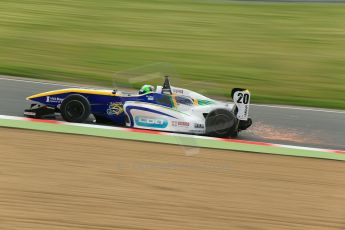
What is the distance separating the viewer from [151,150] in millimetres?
7508

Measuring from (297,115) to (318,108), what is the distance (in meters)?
1.03

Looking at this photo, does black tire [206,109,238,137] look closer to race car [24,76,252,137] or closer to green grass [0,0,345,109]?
race car [24,76,252,137]

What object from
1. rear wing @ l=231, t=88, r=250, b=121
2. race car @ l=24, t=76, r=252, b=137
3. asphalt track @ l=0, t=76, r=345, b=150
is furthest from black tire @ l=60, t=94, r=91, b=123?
rear wing @ l=231, t=88, r=250, b=121

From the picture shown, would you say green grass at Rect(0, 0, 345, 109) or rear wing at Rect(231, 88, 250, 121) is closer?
rear wing at Rect(231, 88, 250, 121)

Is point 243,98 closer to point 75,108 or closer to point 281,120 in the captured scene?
point 281,120

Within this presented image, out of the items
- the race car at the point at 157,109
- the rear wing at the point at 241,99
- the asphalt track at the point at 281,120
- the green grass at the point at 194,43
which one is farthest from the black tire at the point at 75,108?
the rear wing at the point at 241,99

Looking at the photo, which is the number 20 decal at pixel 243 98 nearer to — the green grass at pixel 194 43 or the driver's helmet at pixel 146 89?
the green grass at pixel 194 43

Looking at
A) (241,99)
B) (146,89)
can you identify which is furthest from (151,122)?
(241,99)

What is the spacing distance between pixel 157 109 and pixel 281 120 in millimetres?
3113

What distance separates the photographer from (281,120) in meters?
10.6

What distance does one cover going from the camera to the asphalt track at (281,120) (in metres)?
9.42

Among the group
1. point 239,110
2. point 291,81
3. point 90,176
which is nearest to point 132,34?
point 291,81

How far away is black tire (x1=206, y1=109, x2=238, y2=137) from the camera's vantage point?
870cm

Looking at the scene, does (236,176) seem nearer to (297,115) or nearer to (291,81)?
(297,115)
